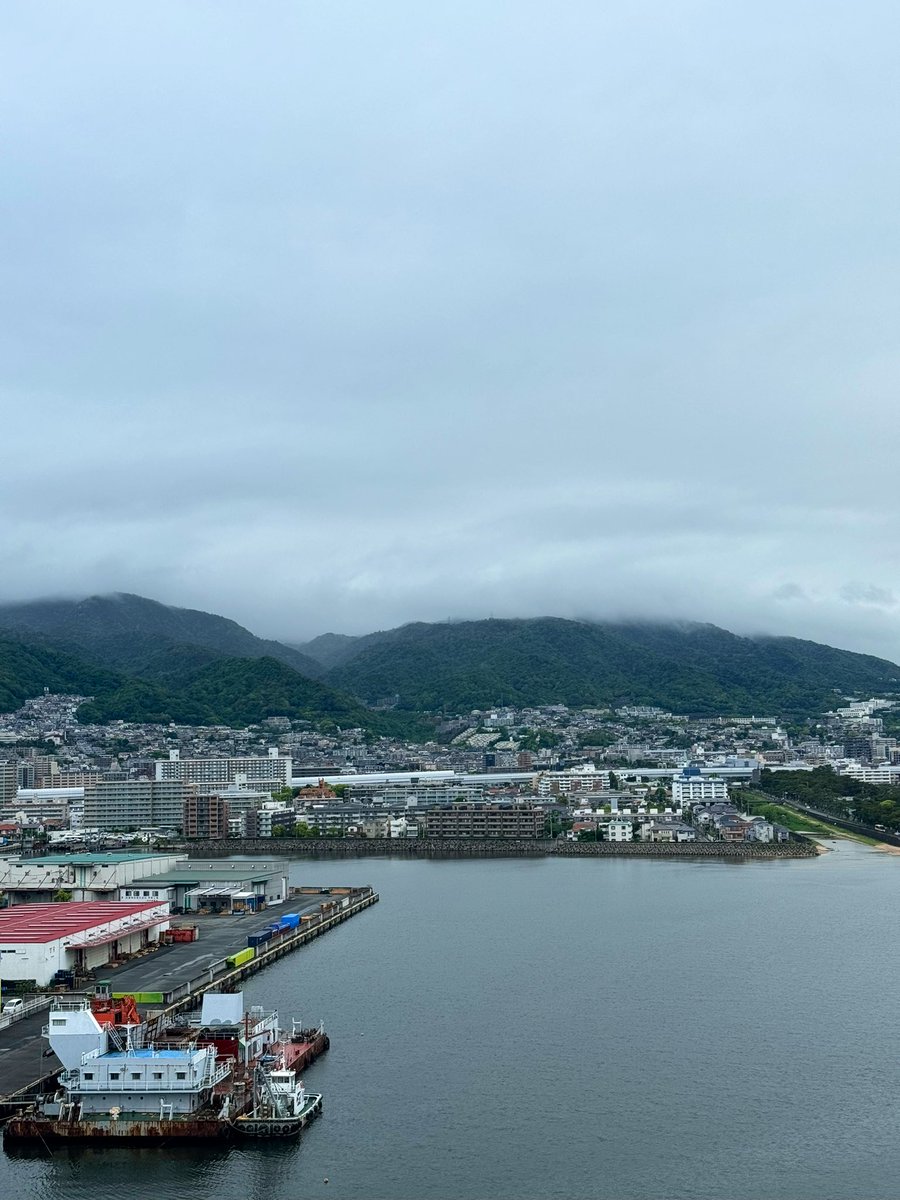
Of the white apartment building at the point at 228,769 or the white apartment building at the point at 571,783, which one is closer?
the white apartment building at the point at 571,783

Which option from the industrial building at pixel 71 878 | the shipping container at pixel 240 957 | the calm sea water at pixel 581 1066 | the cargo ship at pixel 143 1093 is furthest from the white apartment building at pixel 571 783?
the cargo ship at pixel 143 1093

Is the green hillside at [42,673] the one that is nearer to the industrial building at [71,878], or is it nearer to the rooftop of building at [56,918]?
the industrial building at [71,878]

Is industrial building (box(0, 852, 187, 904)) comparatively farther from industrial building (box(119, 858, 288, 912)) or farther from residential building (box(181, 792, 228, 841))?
residential building (box(181, 792, 228, 841))

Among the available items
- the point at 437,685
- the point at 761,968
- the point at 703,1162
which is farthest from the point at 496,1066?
the point at 437,685

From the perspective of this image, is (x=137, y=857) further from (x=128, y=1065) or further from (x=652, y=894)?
(x=128, y=1065)

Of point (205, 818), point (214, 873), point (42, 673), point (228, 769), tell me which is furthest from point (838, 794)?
point (42, 673)

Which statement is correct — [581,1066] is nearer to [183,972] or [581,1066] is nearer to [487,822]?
[183,972]

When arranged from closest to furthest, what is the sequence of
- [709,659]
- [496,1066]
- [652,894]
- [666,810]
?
[496,1066]
[652,894]
[666,810]
[709,659]
